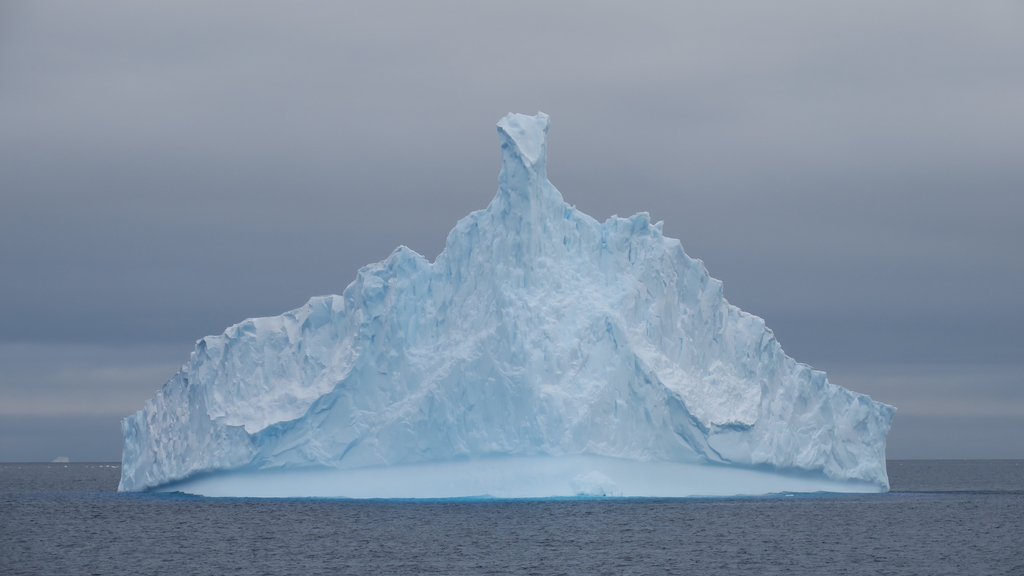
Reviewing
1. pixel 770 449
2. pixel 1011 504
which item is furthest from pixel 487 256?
pixel 1011 504

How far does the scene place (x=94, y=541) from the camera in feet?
98.1

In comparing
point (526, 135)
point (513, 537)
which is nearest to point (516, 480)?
point (513, 537)

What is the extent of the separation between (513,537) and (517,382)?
5381 mm

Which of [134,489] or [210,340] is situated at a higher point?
[210,340]

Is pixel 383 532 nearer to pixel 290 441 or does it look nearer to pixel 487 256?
pixel 290 441

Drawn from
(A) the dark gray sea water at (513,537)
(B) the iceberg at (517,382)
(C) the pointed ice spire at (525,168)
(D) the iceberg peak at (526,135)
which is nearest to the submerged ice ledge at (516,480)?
(B) the iceberg at (517,382)

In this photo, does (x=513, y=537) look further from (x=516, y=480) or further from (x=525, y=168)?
(x=525, y=168)

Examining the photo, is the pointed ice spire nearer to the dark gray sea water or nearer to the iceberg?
the iceberg

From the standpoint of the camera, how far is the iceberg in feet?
112

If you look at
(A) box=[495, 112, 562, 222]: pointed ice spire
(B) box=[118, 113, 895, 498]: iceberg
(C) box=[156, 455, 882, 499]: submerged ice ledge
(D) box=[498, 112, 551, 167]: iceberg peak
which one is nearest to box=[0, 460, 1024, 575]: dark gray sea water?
(C) box=[156, 455, 882, 499]: submerged ice ledge

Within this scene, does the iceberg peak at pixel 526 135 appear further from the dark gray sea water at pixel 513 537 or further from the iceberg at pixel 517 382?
the dark gray sea water at pixel 513 537

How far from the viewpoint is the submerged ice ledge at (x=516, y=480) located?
1331 inches

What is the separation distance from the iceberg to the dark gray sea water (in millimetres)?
1331

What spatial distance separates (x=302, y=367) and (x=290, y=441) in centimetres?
242
